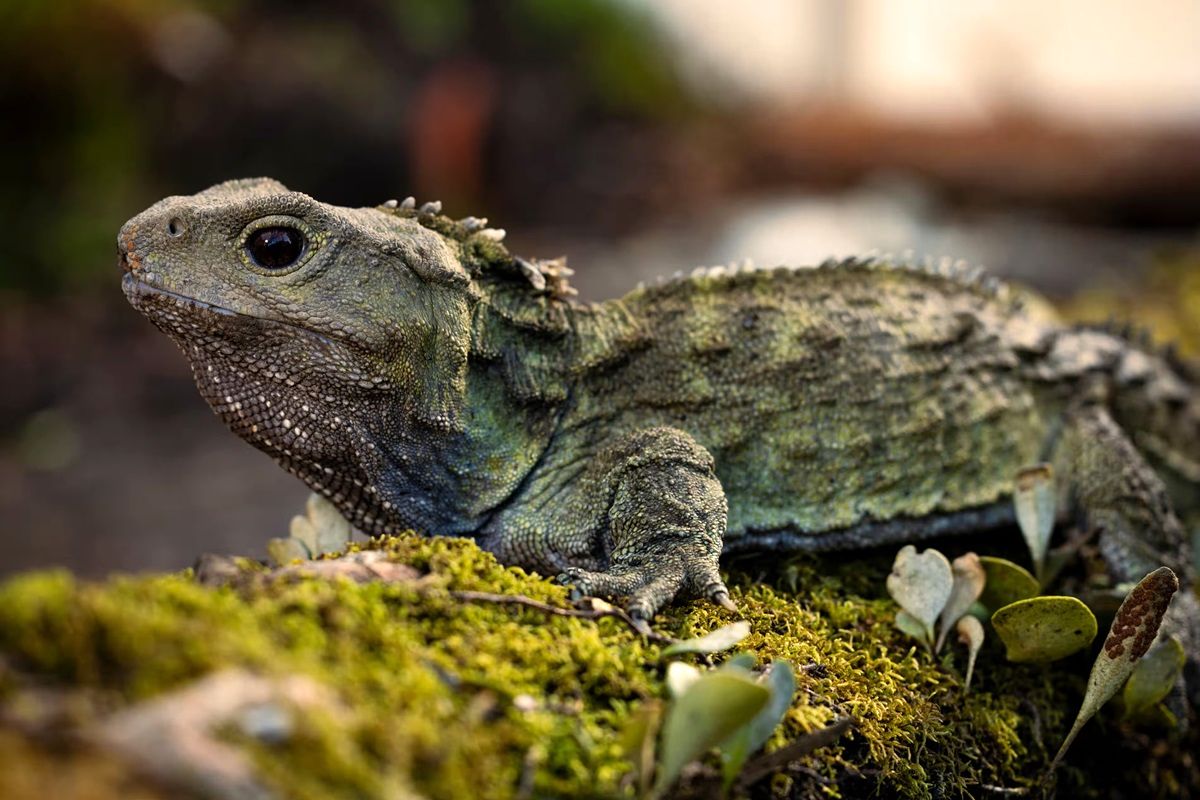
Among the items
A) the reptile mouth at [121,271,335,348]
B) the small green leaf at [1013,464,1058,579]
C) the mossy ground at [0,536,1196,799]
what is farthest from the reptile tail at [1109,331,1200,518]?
the reptile mouth at [121,271,335,348]

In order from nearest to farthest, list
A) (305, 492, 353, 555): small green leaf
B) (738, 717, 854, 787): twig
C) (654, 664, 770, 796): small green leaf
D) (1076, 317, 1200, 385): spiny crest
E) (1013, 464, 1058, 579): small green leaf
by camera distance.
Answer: (654, 664, 770, 796): small green leaf < (738, 717, 854, 787): twig < (305, 492, 353, 555): small green leaf < (1013, 464, 1058, 579): small green leaf < (1076, 317, 1200, 385): spiny crest

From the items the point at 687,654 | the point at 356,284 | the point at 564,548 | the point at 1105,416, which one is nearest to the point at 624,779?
the point at 687,654

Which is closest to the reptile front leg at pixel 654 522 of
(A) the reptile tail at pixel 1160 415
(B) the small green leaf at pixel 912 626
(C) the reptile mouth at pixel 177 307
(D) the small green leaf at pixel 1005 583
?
(B) the small green leaf at pixel 912 626

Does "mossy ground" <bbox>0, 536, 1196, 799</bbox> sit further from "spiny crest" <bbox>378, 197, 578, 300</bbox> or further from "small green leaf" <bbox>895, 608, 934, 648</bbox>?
"spiny crest" <bbox>378, 197, 578, 300</bbox>

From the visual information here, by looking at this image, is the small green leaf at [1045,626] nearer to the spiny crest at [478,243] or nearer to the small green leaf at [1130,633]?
the small green leaf at [1130,633]

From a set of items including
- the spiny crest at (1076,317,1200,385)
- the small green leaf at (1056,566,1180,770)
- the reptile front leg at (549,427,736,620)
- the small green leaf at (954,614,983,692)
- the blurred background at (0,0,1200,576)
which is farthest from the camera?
the blurred background at (0,0,1200,576)

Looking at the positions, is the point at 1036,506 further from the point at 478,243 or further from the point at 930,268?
the point at 478,243

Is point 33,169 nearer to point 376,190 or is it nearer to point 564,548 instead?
point 376,190

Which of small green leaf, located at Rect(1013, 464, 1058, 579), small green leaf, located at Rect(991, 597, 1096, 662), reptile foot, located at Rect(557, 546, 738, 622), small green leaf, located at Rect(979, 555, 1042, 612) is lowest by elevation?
small green leaf, located at Rect(991, 597, 1096, 662)

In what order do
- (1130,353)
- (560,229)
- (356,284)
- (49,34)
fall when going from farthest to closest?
(560,229) → (49,34) → (1130,353) → (356,284)
